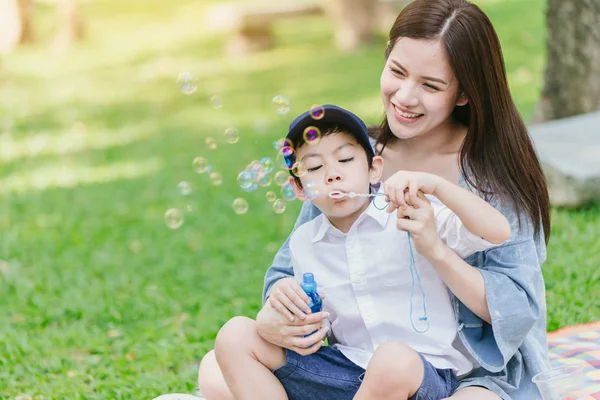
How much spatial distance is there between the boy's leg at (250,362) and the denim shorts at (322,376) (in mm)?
32

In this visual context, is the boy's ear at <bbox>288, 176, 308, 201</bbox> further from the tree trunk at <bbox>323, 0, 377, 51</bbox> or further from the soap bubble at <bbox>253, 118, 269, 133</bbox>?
the tree trunk at <bbox>323, 0, 377, 51</bbox>

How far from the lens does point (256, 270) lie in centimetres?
498

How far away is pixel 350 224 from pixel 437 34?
0.63m

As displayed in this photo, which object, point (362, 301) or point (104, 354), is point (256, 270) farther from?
point (362, 301)

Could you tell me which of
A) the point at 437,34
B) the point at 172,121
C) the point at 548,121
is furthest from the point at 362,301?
the point at 172,121

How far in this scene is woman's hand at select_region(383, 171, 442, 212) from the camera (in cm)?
239

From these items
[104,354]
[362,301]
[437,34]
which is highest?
[437,34]

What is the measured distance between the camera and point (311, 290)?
8.29 feet

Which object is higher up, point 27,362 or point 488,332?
point 488,332

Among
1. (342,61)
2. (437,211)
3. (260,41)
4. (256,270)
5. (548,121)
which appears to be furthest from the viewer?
(260,41)

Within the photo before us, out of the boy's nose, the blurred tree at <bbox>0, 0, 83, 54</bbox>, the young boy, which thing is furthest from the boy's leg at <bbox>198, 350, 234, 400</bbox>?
the blurred tree at <bbox>0, 0, 83, 54</bbox>

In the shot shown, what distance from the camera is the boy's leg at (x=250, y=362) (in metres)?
2.64

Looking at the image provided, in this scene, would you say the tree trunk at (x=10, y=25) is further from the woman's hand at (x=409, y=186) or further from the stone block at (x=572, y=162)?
the woman's hand at (x=409, y=186)

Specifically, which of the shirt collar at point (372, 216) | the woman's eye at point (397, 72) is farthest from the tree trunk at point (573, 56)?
the shirt collar at point (372, 216)
